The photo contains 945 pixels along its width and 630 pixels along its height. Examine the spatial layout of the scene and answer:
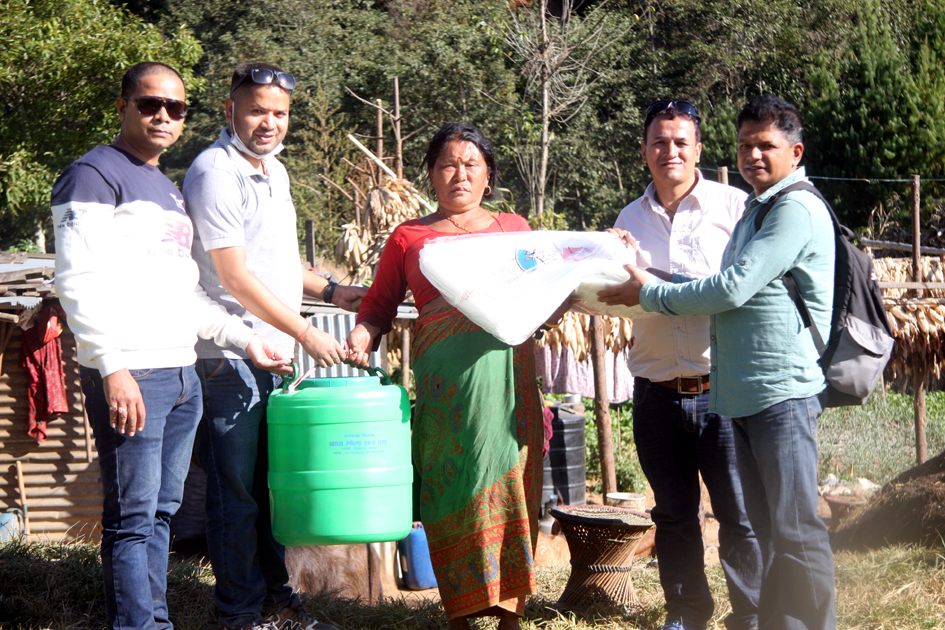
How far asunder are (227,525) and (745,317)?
1.86m

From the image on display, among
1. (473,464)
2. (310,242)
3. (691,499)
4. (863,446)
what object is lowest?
(863,446)

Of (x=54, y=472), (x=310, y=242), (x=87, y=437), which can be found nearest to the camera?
(x=87, y=437)

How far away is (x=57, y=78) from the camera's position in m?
14.6

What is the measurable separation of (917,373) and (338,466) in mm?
6746

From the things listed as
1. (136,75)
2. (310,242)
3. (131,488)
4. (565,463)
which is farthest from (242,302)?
(310,242)

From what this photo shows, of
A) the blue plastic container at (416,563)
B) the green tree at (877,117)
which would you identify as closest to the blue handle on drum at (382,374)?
the blue plastic container at (416,563)

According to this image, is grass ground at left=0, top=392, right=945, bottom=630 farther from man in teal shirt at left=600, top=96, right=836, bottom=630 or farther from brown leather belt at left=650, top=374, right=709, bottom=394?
brown leather belt at left=650, top=374, right=709, bottom=394

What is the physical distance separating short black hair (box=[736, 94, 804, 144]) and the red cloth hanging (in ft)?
20.8

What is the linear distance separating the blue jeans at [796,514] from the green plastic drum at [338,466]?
1.19 m

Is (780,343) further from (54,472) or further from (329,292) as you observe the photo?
(54,472)

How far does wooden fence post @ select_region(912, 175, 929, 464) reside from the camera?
6.94 m

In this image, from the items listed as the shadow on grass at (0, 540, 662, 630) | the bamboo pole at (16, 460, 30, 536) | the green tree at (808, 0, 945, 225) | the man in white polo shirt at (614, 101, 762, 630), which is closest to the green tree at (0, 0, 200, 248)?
the bamboo pole at (16, 460, 30, 536)

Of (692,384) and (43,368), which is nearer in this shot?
(692,384)

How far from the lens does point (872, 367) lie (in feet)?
8.25
